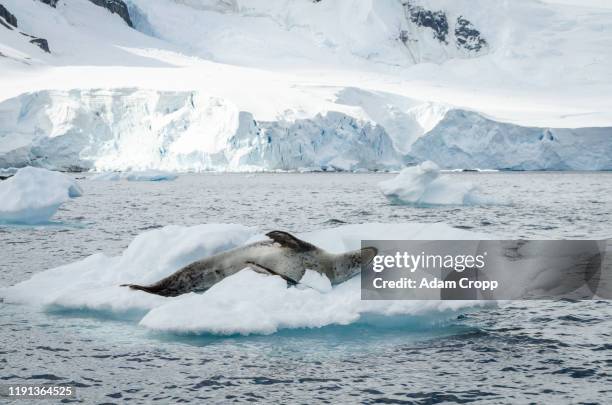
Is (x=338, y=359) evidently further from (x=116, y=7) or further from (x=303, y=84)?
(x=116, y=7)

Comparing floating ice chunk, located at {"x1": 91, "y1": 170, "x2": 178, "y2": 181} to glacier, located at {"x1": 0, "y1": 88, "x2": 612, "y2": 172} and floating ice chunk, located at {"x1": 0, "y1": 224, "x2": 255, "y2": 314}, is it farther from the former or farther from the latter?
floating ice chunk, located at {"x1": 0, "y1": 224, "x2": 255, "y2": 314}

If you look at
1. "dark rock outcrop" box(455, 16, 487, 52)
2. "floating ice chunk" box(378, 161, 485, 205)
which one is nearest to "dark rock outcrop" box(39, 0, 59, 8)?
"dark rock outcrop" box(455, 16, 487, 52)

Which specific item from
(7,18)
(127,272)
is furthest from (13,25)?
(127,272)

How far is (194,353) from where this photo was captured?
5.88m

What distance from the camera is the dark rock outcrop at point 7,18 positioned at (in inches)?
3189

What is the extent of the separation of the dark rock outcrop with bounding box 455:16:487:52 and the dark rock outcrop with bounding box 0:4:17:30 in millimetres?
75662

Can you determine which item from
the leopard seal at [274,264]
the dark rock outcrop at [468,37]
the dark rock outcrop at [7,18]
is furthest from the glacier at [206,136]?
the dark rock outcrop at [468,37]

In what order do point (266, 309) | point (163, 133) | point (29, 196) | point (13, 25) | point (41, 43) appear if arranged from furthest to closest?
1. point (13, 25)
2. point (41, 43)
3. point (163, 133)
4. point (29, 196)
5. point (266, 309)

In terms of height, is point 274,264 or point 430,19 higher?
point 430,19

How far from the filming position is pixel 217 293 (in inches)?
255

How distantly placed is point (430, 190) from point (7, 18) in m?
74.7

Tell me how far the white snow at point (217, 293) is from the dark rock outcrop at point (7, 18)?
82.7 meters

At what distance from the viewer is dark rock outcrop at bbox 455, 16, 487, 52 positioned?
119 meters

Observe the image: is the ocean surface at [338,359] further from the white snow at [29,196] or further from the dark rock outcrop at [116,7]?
the dark rock outcrop at [116,7]
